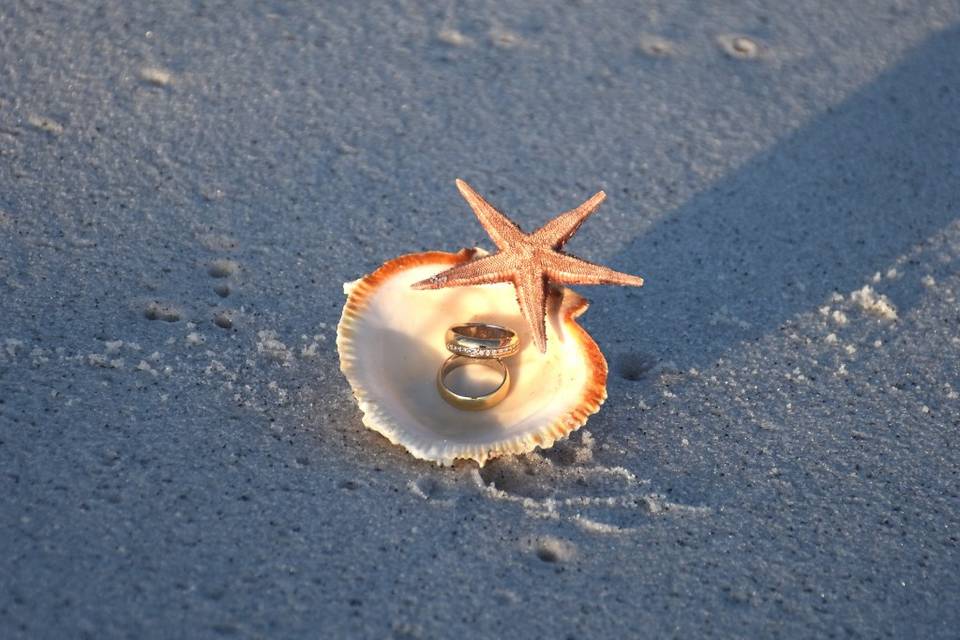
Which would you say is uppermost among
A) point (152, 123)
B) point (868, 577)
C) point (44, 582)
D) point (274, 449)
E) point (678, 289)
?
point (152, 123)

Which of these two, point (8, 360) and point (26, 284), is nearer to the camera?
point (8, 360)

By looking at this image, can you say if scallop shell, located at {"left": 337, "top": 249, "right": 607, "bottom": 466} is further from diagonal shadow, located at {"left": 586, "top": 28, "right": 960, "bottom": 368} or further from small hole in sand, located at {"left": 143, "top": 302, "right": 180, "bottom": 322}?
small hole in sand, located at {"left": 143, "top": 302, "right": 180, "bottom": 322}

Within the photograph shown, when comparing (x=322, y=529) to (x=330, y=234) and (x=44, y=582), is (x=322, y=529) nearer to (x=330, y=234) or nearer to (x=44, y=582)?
(x=44, y=582)

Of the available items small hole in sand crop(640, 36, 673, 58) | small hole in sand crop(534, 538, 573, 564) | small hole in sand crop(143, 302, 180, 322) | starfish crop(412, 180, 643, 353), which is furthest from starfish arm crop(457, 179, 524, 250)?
small hole in sand crop(640, 36, 673, 58)

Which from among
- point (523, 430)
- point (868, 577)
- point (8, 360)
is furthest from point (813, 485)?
point (8, 360)

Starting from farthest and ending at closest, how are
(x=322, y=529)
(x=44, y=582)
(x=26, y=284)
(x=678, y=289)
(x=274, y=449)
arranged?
(x=678, y=289)
(x=26, y=284)
(x=274, y=449)
(x=322, y=529)
(x=44, y=582)

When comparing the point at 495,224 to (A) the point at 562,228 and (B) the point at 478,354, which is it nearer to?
(A) the point at 562,228

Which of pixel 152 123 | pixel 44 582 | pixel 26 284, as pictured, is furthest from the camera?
Answer: pixel 152 123
